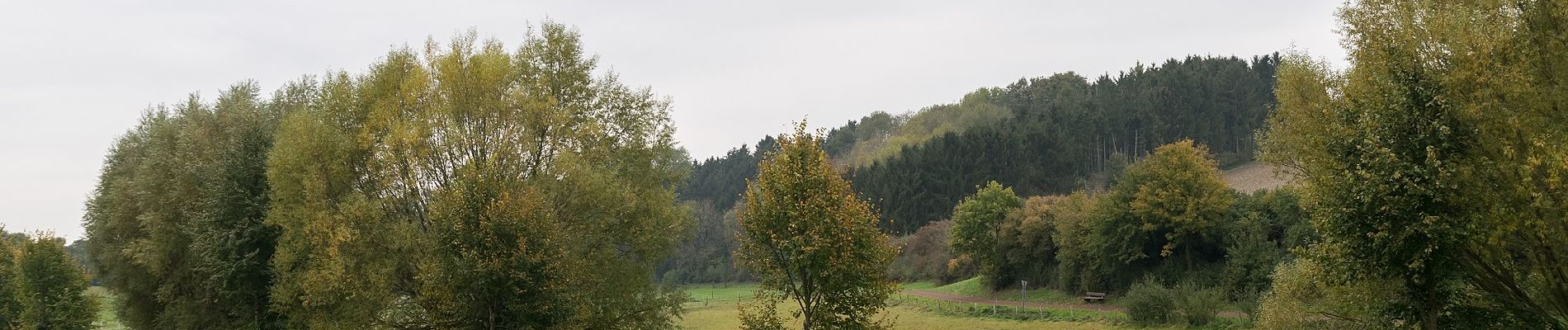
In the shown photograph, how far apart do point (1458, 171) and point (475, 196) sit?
18.1m

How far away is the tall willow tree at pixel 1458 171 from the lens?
525 inches

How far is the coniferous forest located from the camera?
45.9 feet

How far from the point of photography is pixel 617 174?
83.5ft

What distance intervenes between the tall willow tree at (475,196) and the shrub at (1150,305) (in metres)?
23.2

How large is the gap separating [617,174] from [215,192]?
1262 centimetres

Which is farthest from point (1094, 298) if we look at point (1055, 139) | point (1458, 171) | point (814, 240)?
point (1055, 139)

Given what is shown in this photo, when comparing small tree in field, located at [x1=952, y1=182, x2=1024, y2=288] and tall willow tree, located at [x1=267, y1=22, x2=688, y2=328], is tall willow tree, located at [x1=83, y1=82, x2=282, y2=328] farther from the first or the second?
small tree in field, located at [x1=952, y1=182, x2=1024, y2=288]

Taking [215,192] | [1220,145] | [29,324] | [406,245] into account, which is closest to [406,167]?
[406,245]

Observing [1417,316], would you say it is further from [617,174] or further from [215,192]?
[215,192]

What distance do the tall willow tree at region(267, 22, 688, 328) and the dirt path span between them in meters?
27.4

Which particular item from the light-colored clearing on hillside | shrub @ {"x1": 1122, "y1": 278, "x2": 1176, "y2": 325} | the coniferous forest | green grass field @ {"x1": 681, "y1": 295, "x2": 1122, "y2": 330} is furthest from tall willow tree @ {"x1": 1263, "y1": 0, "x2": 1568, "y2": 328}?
the light-colored clearing on hillside

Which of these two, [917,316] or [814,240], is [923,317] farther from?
[814,240]

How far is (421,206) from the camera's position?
24.3 m

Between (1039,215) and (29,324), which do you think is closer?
(29,324)
